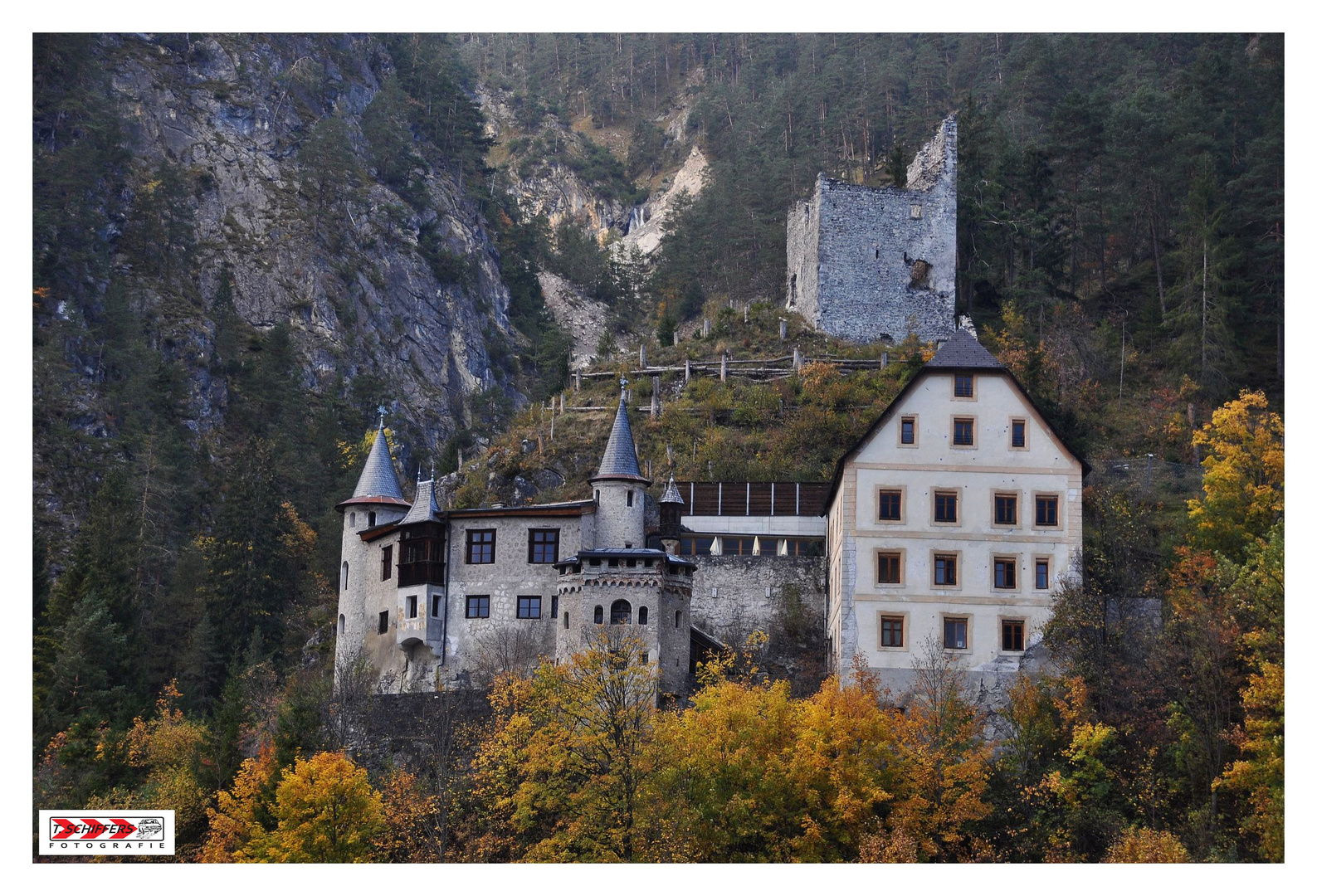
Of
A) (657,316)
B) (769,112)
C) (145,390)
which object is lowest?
(145,390)

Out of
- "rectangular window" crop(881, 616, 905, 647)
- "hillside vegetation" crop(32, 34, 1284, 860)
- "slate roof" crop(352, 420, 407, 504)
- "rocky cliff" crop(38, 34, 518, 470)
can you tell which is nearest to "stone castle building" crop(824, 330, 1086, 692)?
"rectangular window" crop(881, 616, 905, 647)

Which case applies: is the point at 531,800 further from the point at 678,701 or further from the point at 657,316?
the point at 657,316

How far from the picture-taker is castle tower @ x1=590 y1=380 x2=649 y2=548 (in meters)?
53.6

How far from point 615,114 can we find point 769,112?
5744 cm

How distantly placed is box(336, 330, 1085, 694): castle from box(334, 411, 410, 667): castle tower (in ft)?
0.50

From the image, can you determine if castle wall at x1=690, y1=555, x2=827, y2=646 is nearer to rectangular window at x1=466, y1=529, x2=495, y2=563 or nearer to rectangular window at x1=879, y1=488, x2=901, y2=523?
rectangular window at x1=879, y1=488, x2=901, y2=523

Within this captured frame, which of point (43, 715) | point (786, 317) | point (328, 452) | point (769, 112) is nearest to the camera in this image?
point (43, 715)

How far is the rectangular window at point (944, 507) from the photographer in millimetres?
49688

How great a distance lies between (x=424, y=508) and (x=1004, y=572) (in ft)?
63.7

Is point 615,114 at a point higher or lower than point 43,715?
higher

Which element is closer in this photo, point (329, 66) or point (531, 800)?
point (531, 800)

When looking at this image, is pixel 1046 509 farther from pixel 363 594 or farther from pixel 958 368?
pixel 363 594

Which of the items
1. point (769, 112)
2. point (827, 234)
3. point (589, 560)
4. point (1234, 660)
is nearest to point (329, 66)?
point (769, 112)

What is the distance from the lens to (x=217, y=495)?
3351 inches
